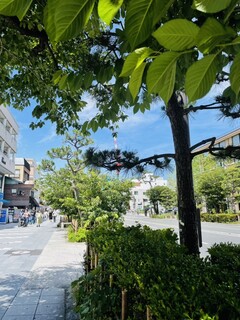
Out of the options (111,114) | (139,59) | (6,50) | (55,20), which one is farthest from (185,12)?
(6,50)

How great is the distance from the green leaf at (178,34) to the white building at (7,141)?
92.9 ft

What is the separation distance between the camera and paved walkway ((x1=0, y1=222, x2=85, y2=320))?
4016 mm

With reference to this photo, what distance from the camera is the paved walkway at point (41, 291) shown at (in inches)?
158

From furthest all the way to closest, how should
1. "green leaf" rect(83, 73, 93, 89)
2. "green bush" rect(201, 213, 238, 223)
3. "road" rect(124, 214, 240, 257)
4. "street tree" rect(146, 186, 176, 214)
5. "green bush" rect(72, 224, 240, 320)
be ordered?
"street tree" rect(146, 186, 176, 214) → "green bush" rect(201, 213, 238, 223) → "road" rect(124, 214, 240, 257) → "green leaf" rect(83, 73, 93, 89) → "green bush" rect(72, 224, 240, 320)

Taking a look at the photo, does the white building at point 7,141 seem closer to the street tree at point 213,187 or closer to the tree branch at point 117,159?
the street tree at point 213,187

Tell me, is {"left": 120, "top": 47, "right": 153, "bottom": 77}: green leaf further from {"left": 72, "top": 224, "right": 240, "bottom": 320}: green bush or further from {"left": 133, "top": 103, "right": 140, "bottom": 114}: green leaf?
{"left": 133, "top": 103, "right": 140, "bottom": 114}: green leaf

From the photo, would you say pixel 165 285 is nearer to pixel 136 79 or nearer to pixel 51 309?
pixel 136 79

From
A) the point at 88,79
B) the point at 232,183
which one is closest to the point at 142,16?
the point at 88,79

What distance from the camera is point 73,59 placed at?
4391 mm

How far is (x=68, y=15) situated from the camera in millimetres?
591

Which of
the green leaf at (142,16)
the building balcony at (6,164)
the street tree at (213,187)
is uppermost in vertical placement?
the building balcony at (6,164)

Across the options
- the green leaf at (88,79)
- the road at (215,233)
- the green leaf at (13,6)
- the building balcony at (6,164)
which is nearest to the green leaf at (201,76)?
the green leaf at (13,6)

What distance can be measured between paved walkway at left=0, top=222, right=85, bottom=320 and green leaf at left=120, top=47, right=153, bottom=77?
13.0ft

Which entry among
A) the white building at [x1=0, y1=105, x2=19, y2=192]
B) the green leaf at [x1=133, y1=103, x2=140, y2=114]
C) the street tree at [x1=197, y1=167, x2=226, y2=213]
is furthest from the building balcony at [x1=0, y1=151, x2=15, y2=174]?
the green leaf at [x1=133, y1=103, x2=140, y2=114]
